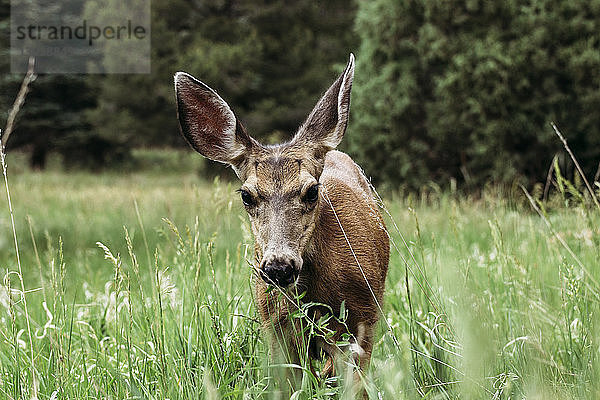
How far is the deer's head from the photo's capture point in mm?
2600

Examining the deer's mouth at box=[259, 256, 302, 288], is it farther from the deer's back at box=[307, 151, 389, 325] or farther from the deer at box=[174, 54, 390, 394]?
the deer's back at box=[307, 151, 389, 325]

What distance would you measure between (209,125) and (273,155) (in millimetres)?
336

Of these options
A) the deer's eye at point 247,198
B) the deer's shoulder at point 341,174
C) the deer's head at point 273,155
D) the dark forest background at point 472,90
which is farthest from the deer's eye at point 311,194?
the dark forest background at point 472,90

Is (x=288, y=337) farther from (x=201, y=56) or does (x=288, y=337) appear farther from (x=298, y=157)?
(x=201, y=56)

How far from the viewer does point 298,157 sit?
2.86 meters

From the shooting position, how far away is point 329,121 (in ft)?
9.91

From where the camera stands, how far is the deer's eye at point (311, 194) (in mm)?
2701

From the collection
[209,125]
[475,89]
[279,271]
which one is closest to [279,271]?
[279,271]

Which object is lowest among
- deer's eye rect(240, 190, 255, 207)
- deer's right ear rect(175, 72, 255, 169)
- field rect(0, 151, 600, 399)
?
field rect(0, 151, 600, 399)

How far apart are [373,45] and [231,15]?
1158 centimetres

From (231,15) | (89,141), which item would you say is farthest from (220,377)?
(89,141)

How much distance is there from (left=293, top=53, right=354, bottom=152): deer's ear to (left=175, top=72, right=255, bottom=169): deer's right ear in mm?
250

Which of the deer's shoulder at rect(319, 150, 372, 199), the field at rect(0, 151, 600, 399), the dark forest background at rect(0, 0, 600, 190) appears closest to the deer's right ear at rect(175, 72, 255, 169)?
the field at rect(0, 151, 600, 399)

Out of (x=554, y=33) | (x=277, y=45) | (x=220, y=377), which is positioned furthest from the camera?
(x=277, y=45)
